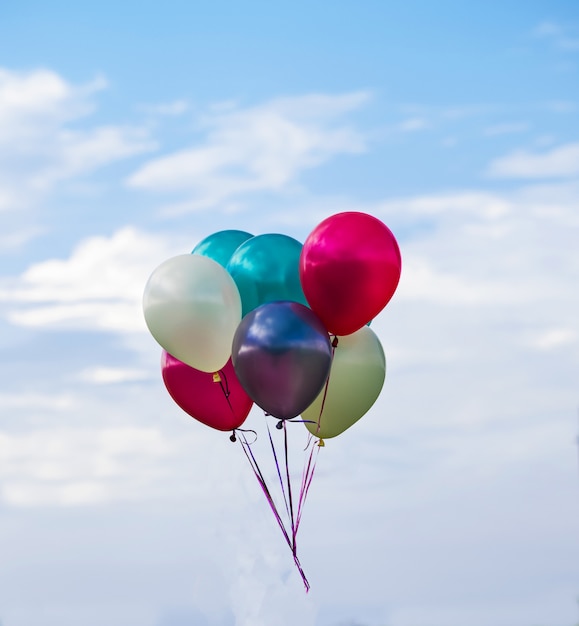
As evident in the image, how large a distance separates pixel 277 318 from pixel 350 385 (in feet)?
5.59

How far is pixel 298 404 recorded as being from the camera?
47.7ft

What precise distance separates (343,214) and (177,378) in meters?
2.68

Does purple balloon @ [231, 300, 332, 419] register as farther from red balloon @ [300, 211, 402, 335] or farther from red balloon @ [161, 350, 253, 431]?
red balloon @ [161, 350, 253, 431]

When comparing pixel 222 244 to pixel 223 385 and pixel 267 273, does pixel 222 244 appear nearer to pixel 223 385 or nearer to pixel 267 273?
pixel 267 273

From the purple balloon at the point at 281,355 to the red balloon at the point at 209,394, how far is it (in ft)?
2.84

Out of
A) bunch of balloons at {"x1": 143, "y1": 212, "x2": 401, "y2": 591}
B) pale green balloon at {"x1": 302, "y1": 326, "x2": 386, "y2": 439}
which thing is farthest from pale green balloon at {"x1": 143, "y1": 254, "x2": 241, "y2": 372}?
pale green balloon at {"x1": 302, "y1": 326, "x2": 386, "y2": 439}

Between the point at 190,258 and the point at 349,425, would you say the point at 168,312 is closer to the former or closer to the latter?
the point at 190,258

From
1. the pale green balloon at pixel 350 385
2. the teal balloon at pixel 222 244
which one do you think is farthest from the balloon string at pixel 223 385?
the teal balloon at pixel 222 244

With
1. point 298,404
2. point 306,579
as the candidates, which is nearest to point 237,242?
point 298,404

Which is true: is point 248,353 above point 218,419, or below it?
above

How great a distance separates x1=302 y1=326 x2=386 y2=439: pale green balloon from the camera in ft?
50.6

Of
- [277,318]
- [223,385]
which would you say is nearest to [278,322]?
[277,318]

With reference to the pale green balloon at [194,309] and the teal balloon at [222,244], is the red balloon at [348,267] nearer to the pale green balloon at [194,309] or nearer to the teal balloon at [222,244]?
the pale green balloon at [194,309]

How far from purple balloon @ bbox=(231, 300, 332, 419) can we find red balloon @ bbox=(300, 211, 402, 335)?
0.26m
